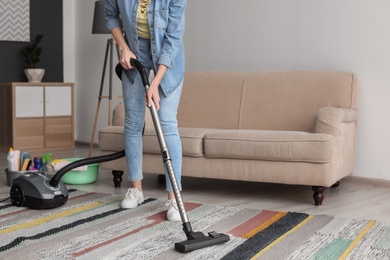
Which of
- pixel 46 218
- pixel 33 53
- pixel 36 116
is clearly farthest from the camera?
pixel 33 53

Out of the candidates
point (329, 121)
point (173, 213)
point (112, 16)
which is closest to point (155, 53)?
point (112, 16)

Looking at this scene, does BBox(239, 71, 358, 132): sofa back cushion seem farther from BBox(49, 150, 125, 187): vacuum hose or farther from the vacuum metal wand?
the vacuum metal wand

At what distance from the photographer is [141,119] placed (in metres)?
2.91

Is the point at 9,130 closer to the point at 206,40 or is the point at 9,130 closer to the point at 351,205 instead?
the point at 206,40

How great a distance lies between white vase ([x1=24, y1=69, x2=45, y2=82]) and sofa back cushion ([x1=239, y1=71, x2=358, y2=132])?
7.86ft

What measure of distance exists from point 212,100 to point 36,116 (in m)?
2.16

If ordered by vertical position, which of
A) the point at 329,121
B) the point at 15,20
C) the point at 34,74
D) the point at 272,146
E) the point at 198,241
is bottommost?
the point at 198,241

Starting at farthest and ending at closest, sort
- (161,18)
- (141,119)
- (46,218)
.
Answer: (141,119) → (46,218) → (161,18)

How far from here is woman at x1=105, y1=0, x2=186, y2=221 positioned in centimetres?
268

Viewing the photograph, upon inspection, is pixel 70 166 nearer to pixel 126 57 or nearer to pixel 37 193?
pixel 37 193

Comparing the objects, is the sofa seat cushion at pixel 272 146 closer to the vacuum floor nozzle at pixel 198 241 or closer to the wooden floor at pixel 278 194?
the wooden floor at pixel 278 194

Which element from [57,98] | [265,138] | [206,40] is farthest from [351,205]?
[57,98]

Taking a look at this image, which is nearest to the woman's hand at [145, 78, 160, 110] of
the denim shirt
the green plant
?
the denim shirt

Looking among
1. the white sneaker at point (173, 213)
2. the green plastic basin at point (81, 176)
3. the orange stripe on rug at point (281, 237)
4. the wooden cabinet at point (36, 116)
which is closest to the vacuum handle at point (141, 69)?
the white sneaker at point (173, 213)
